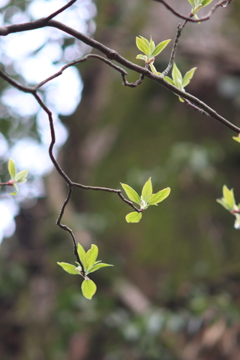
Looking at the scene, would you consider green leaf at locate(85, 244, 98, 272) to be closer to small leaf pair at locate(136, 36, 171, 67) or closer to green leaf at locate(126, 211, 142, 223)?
green leaf at locate(126, 211, 142, 223)

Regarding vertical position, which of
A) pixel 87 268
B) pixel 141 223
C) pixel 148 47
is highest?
pixel 148 47

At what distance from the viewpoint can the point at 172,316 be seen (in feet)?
6.47

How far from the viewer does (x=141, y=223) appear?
2.65 m

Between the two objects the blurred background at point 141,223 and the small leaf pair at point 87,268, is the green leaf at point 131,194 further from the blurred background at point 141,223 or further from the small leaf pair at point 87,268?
the blurred background at point 141,223

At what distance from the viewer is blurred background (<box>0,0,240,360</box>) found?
207 centimetres

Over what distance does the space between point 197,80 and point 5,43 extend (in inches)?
47.6

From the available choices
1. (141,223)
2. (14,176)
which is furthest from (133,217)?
(141,223)

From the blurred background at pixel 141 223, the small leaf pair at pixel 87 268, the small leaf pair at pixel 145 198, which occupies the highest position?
the small leaf pair at pixel 145 198

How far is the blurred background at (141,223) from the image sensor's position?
2.07 meters

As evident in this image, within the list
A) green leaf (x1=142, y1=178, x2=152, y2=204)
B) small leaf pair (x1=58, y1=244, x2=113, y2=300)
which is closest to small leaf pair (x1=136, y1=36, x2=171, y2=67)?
green leaf (x1=142, y1=178, x2=152, y2=204)

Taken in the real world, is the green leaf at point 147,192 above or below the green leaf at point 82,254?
above

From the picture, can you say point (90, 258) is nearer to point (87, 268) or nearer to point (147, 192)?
point (87, 268)

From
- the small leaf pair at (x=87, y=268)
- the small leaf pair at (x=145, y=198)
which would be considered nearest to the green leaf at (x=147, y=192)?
the small leaf pair at (x=145, y=198)

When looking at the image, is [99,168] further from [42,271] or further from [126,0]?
[126,0]
